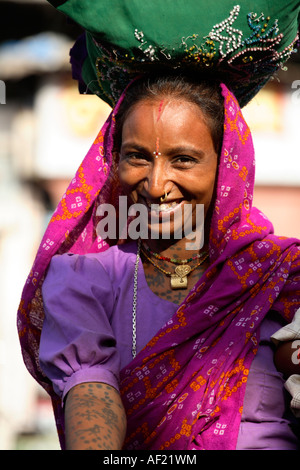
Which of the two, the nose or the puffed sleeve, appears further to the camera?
the nose

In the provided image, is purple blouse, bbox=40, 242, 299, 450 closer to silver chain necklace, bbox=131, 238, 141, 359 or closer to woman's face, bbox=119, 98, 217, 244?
silver chain necklace, bbox=131, 238, 141, 359

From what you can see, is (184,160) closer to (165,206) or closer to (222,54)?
(165,206)

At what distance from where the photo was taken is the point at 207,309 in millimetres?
2727

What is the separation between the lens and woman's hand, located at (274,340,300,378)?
2564 mm

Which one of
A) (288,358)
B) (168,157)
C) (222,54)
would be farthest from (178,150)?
(288,358)

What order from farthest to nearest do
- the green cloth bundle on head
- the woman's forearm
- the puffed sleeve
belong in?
the green cloth bundle on head → the puffed sleeve → the woman's forearm

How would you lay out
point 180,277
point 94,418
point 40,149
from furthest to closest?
point 40,149 < point 180,277 < point 94,418

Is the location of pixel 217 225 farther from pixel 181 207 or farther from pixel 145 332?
pixel 145 332

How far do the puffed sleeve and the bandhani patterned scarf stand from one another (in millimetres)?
116

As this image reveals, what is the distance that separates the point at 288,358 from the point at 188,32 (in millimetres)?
1086

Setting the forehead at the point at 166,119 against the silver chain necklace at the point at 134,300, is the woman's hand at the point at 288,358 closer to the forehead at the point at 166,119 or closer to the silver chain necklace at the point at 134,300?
the silver chain necklace at the point at 134,300

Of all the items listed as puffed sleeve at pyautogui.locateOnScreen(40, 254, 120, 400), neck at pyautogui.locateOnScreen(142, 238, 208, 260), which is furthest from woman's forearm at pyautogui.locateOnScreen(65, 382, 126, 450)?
neck at pyautogui.locateOnScreen(142, 238, 208, 260)
